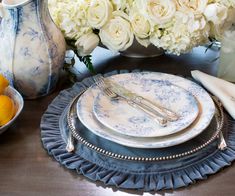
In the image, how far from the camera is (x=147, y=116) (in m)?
0.61

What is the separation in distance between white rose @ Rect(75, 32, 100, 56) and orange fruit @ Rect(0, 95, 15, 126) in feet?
0.66

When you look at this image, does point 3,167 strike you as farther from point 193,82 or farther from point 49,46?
point 193,82


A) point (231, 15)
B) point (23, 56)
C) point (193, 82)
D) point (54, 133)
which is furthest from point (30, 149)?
point (231, 15)

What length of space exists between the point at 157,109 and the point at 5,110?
0.75ft

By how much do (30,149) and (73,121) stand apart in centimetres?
8

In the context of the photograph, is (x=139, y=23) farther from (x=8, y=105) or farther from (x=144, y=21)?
(x=8, y=105)

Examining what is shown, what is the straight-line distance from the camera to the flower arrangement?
694 mm

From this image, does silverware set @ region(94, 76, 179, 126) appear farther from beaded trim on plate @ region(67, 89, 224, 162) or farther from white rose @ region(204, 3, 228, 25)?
white rose @ region(204, 3, 228, 25)

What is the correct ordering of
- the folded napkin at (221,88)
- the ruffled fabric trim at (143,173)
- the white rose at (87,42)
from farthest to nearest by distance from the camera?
1. the white rose at (87,42)
2. the folded napkin at (221,88)
3. the ruffled fabric trim at (143,173)

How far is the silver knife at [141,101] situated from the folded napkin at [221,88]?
0.32ft

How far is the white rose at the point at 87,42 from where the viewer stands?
75 cm

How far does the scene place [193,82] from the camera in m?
0.69

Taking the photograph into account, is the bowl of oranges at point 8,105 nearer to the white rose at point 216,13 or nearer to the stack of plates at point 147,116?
the stack of plates at point 147,116

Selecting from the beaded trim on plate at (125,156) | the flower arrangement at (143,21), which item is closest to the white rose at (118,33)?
the flower arrangement at (143,21)
